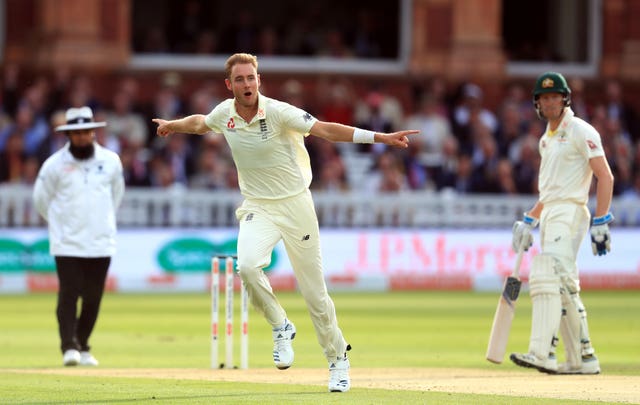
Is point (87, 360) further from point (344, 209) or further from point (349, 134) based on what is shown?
point (344, 209)

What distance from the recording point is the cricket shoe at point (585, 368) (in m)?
11.8

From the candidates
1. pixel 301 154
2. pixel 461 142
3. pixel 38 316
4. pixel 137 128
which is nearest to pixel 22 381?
pixel 301 154

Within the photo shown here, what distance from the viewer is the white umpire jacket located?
13.2 m

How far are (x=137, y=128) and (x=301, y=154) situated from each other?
14.9 metres

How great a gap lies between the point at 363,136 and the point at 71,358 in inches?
159

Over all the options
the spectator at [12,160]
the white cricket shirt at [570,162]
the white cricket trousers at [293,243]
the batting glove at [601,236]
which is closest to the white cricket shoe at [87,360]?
the white cricket trousers at [293,243]

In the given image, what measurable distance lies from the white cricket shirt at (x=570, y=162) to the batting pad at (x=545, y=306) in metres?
0.49

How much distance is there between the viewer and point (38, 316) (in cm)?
1888

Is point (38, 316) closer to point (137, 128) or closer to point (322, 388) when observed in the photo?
point (137, 128)

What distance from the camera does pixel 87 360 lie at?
12.9m

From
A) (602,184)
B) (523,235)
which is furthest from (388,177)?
(602,184)

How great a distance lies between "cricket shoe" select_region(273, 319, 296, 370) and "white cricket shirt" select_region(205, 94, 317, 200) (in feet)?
2.75

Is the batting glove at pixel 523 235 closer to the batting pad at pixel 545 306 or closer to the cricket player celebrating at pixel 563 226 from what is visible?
the cricket player celebrating at pixel 563 226

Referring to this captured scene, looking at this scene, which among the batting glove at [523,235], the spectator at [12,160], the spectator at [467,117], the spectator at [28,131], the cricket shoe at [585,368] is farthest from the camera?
the spectator at [467,117]
